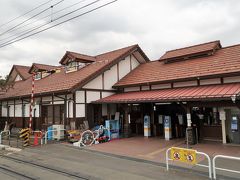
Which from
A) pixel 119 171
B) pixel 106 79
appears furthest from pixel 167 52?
pixel 119 171

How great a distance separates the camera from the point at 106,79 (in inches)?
678

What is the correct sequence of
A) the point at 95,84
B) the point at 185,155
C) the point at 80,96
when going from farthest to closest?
1. the point at 95,84
2. the point at 80,96
3. the point at 185,155

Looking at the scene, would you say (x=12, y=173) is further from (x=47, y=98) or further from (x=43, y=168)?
(x=47, y=98)

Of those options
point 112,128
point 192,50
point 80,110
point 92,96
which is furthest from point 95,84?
point 192,50

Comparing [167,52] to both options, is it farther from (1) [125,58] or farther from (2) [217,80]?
(2) [217,80]

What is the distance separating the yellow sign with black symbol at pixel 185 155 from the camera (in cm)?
704

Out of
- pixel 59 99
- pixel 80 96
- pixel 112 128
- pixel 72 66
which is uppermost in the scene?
pixel 72 66

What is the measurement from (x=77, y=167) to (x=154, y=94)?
700cm

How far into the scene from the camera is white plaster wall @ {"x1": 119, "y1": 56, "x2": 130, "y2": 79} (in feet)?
61.6

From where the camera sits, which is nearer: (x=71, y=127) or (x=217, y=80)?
(x=217, y=80)

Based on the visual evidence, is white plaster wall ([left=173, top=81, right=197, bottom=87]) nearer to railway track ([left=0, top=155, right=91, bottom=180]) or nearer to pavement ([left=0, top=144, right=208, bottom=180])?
pavement ([left=0, top=144, right=208, bottom=180])

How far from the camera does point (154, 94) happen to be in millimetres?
13727

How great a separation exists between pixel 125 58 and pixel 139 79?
3.43 m

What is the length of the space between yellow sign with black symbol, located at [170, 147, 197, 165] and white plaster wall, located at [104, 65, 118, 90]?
33.7 ft
